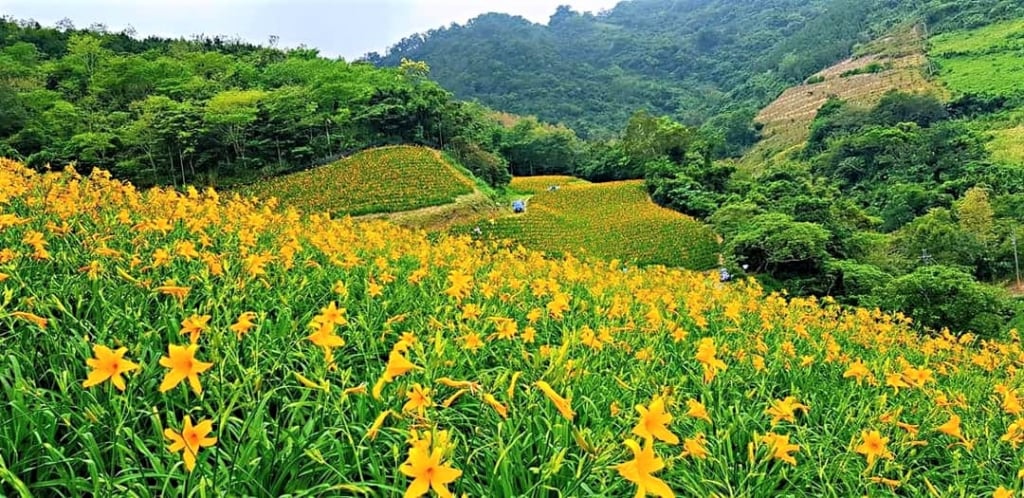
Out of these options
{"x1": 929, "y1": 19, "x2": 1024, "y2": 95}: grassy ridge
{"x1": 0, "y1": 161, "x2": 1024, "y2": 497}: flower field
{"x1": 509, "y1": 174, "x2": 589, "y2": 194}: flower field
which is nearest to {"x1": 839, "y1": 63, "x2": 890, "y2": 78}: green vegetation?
{"x1": 929, "y1": 19, "x2": 1024, "y2": 95}: grassy ridge

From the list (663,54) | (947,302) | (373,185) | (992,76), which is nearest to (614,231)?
(373,185)

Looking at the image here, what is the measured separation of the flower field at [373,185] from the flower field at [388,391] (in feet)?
61.8

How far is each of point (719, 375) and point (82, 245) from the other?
313 centimetres

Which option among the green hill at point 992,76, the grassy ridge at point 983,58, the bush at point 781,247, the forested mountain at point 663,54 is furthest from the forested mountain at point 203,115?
Answer: the forested mountain at point 663,54

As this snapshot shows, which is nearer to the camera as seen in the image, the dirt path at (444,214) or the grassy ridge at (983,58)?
the dirt path at (444,214)

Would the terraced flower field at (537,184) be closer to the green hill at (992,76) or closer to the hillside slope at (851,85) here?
the green hill at (992,76)

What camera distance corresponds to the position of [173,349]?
1.02 meters

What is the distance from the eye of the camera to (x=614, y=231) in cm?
2520

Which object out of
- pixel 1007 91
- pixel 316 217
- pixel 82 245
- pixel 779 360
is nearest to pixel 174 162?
pixel 316 217

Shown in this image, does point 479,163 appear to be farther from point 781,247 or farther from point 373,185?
point 781,247

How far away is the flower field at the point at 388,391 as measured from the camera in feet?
4.54

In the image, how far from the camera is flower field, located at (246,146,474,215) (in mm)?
22844

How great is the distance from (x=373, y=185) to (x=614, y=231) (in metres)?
10.8

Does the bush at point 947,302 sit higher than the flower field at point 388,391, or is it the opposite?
the flower field at point 388,391
